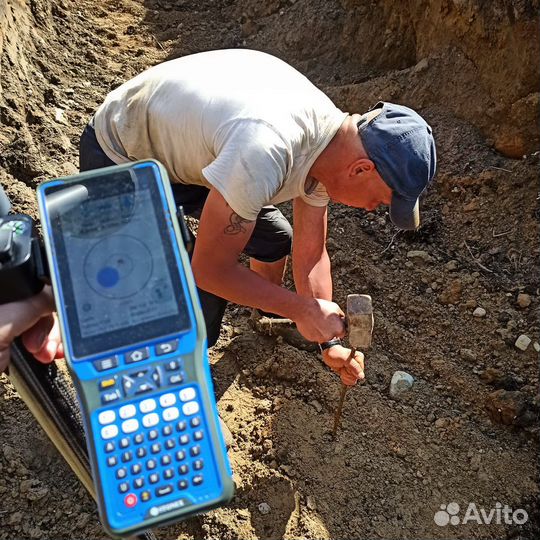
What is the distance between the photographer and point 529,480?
2.60 meters

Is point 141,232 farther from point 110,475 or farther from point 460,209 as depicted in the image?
point 460,209

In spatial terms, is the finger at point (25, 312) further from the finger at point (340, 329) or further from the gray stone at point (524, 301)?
the gray stone at point (524, 301)

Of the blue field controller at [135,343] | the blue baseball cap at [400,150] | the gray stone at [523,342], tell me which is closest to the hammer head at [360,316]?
the blue baseball cap at [400,150]

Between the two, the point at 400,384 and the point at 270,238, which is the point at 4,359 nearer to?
the point at 270,238

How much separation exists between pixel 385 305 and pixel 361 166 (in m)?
1.31

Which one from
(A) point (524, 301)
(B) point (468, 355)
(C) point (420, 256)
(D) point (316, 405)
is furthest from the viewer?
(C) point (420, 256)

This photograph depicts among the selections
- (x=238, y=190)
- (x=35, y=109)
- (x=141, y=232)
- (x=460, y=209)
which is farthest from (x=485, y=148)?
(x=141, y=232)

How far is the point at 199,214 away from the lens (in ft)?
9.00

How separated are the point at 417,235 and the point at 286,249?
40.4 inches

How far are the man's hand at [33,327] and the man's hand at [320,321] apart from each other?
108cm

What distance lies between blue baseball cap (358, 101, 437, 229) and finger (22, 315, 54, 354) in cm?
129

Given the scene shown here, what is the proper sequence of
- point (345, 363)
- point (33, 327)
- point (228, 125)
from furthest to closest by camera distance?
point (345, 363) → point (228, 125) → point (33, 327)

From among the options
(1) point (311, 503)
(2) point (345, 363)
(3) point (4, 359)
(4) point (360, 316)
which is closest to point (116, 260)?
(3) point (4, 359)

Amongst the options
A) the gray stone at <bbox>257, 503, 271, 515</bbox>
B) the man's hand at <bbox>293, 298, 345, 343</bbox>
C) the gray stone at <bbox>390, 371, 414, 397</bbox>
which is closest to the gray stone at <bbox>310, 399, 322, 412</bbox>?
the gray stone at <bbox>390, 371, 414, 397</bbox>
